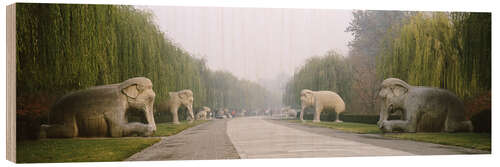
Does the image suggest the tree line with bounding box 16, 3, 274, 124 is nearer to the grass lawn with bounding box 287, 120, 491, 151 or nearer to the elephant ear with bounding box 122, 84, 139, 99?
the elephant ear with bounding box 122, 84, 139, 99

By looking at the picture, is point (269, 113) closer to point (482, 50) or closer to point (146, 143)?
point (146, 143)

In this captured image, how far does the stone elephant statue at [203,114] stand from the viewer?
11.8m

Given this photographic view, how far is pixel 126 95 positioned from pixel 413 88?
21.9ft

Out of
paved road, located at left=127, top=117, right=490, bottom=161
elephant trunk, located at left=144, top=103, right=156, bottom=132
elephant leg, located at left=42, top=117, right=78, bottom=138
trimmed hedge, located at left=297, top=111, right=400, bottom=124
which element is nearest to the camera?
paved road, located at left=127, top=117, right=490, bottom=161

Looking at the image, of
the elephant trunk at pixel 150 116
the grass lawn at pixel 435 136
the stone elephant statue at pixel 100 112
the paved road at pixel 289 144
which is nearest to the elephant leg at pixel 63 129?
the stone elephant statue at pixel 100 112

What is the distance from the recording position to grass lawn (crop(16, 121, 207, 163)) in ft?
29.5

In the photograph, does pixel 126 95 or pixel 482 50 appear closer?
pixel 126 95

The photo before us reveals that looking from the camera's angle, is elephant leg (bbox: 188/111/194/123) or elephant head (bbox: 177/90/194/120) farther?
elephant leg (bbox: 188/111/194/123)

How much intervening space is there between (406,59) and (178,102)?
18.4ft

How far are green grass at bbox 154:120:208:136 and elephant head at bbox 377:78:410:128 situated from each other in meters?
4.34

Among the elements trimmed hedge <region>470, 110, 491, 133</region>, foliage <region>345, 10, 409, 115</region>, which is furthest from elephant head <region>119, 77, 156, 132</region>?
trimmed hedge <region>470, 110, 491, 133</region>

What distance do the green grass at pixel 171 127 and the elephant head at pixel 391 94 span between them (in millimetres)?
4344

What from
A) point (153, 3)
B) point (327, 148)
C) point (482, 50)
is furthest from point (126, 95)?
point (482, 50)

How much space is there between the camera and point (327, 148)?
1080 cm
